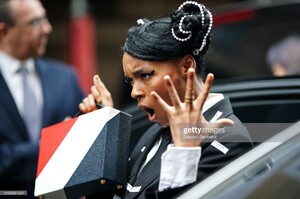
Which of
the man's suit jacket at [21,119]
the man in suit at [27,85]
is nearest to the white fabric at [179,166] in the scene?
the man's suit jacket at [21,119]

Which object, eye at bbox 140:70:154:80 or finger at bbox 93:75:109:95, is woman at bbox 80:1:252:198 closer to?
eye at bbox 140:70:154:80

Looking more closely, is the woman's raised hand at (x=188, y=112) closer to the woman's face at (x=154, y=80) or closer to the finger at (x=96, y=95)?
the woman's face at (x=154, y=80)

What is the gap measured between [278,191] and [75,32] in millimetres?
6165

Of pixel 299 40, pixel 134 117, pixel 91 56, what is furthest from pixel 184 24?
pixel 91 56

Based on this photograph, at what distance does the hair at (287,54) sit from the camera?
4734 mm

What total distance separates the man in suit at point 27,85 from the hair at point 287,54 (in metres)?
1.21

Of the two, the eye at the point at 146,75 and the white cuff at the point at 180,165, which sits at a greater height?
the eye at the point at 146,75

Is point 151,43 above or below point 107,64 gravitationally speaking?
above

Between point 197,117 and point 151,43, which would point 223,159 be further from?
point 151,43

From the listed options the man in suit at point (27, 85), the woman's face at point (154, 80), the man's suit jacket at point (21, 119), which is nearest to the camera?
A: the woman's face at point (154, 80)

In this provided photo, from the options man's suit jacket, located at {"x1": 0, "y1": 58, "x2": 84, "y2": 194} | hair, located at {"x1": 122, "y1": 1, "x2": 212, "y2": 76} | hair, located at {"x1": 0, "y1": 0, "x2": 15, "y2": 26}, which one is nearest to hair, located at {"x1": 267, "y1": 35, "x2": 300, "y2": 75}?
man's suit jacket, located at {"x1": 0, "y1": 58, "x2": 84, "y2": 194}

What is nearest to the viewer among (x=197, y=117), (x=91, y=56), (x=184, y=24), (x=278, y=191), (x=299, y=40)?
(x=278, y=191)

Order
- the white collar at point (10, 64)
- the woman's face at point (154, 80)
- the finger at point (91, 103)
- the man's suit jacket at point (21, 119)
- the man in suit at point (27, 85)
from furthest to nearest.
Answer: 1. the white collar at point (10, 64)
2. the man in suit at point (27, 85)
3. the man's suit jacket at point (21, 119)
4. the finger at point (91, 103)
5. the woman's face at point (154, 80)

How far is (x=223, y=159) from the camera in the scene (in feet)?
8.76
